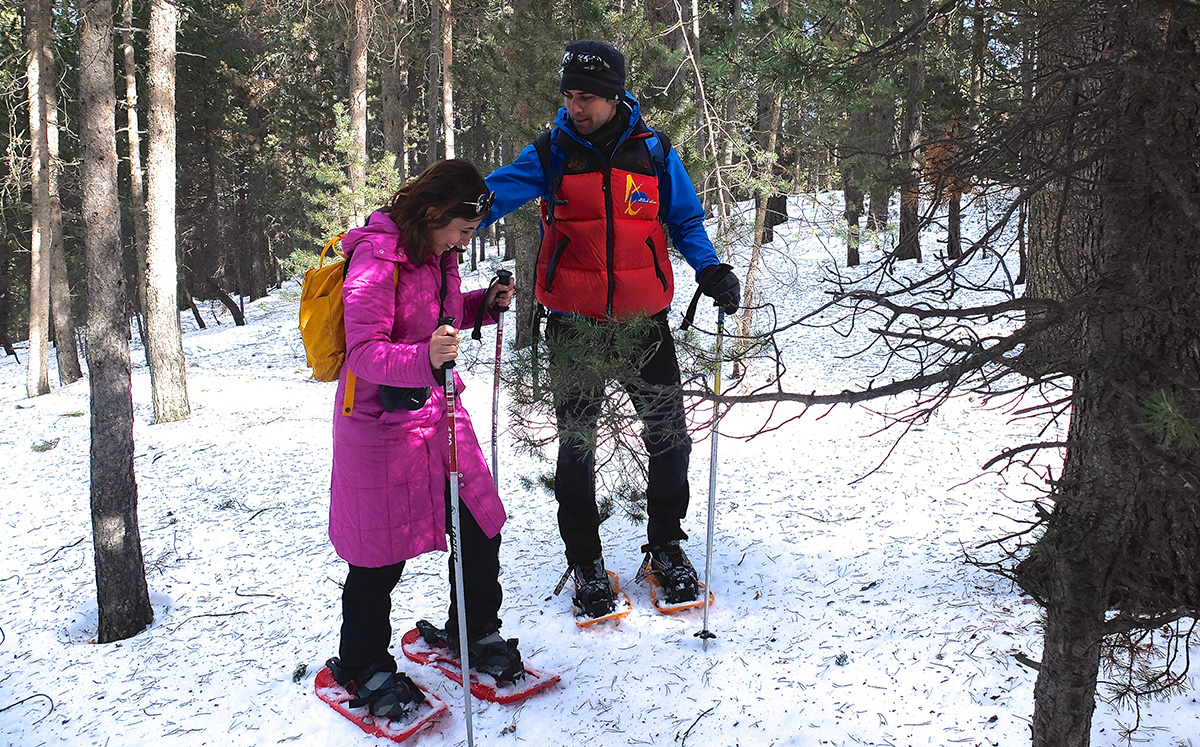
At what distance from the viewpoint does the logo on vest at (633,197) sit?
10.6ft

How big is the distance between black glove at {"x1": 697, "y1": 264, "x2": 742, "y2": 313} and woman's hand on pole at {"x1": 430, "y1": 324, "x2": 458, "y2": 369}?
115 cm

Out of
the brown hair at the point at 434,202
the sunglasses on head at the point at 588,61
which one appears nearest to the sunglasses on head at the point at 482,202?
the brown hair at the point at 434,202

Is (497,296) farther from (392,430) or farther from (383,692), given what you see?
(383,692)

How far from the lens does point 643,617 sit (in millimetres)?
3568

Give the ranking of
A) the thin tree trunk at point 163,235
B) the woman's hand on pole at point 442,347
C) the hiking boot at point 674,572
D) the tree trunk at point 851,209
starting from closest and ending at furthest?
the woman's hand on pole at point 442,347, the hiking boot at point 674,572, the thin tree trunk at point 163,235, the tree trunk at point 851,209

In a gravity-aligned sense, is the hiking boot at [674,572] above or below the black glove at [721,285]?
below

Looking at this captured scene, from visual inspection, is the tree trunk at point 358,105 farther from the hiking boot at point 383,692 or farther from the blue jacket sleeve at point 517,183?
the hiking boot at point 383,692

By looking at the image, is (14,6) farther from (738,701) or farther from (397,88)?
(738,701)

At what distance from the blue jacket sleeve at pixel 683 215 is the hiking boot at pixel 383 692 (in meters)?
2.21

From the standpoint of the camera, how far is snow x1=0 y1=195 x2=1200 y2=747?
2846mm

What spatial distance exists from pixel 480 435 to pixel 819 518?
3.58 metres

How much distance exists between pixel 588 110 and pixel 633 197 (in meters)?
0.42

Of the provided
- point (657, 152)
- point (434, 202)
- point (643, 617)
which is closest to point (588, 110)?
point (657, 152)

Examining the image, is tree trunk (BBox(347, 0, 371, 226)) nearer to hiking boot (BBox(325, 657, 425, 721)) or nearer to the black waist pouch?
the black waist pouch
